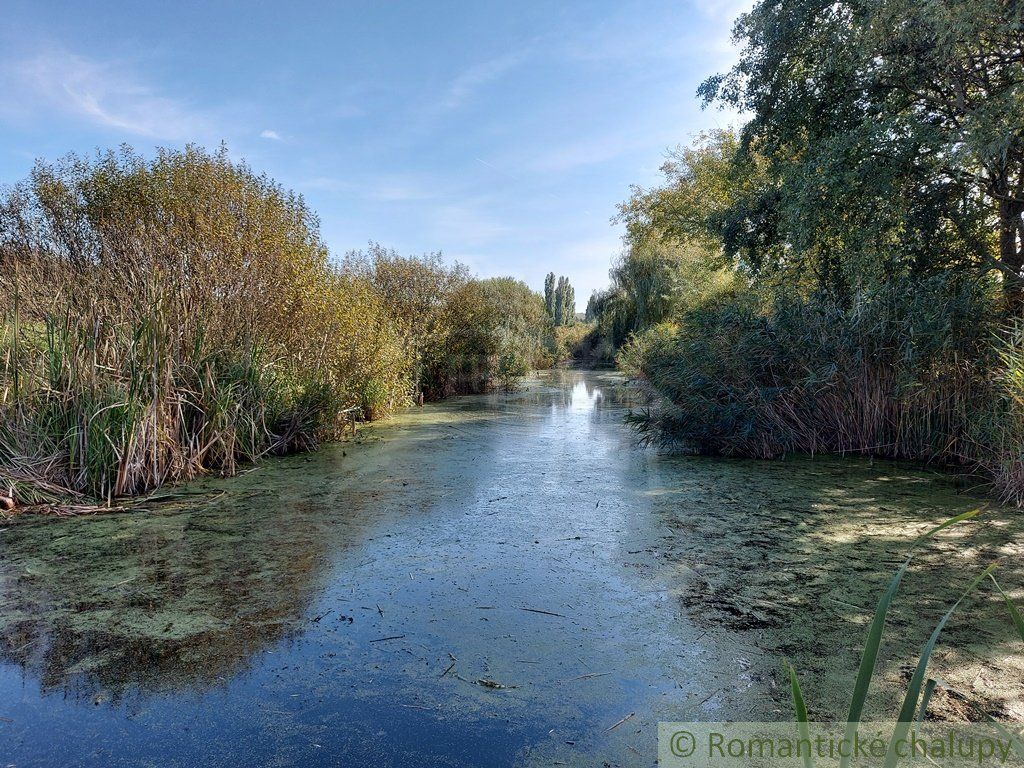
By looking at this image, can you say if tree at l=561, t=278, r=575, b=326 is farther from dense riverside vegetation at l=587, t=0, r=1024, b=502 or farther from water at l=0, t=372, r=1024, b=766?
water at l=0, t=372, r=1024, b=766

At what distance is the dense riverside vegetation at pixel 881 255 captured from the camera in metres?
5.95

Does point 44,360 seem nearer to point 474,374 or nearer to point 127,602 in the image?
point 127,602

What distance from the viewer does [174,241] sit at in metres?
6.34

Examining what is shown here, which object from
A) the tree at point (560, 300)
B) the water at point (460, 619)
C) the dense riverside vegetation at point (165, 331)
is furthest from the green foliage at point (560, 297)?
the water at point (460, 619)

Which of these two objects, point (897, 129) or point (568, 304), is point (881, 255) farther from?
point (568, 304)

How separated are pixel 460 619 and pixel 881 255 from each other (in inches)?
286

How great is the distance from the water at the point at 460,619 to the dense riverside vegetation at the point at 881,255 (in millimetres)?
1266

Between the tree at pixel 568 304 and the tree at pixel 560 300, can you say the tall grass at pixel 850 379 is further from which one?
the tree at pixel 560 300

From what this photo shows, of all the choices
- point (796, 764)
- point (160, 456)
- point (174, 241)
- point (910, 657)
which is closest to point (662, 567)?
point (910, 657)

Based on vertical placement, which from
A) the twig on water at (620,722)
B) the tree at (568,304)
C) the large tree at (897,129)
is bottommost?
the twig on water at (620,722)

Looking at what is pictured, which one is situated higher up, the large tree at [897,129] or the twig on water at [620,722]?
the large tree at [897,129]

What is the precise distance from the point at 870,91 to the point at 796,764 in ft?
29.5

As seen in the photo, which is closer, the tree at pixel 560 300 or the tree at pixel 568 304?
the tree at pixel 568 304

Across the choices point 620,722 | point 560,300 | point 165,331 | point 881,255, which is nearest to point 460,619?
point 620,722
